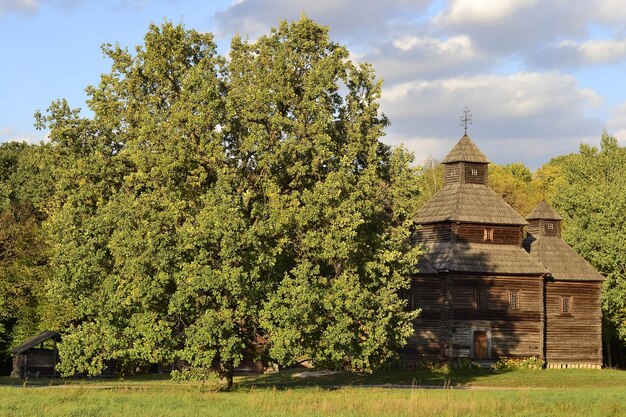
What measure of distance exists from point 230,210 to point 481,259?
2902 cm

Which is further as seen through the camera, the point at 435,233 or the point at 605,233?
the point at 605,233

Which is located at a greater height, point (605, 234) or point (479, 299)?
point (605, 234)

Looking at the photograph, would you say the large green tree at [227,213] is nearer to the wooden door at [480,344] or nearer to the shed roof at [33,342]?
the shed roof at [33,342]

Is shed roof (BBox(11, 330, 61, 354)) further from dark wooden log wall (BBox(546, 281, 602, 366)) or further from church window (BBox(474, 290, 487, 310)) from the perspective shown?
dark wooden log wall (BBox(546, 281, 602, 366))

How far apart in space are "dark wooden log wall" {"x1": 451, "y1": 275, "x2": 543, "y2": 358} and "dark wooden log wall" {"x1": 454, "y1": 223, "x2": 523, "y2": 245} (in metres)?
3.08

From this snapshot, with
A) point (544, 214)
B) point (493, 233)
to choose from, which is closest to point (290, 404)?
point (493, 233)

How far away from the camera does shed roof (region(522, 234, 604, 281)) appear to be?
6047cm

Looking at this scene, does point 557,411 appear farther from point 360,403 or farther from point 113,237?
point 113,237

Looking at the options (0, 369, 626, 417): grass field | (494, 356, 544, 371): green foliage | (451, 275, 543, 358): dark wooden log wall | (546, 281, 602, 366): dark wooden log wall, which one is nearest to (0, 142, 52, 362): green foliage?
(0, 369, 626, 417): grass field

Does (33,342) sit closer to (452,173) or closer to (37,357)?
(37,357)

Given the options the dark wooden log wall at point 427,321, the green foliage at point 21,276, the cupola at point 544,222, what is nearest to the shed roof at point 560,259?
the cupola at point 544,222

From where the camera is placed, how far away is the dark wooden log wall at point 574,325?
197 ft

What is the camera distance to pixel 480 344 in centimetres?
5759

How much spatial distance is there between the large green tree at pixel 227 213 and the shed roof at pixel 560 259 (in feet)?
80.4
